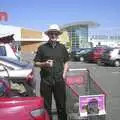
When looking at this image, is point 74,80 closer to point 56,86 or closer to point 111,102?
point 56,86

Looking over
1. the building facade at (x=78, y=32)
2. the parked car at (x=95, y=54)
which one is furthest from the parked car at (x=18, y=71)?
the building facade at (x=78, y=32)

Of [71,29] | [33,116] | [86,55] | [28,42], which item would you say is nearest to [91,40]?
[71,29]

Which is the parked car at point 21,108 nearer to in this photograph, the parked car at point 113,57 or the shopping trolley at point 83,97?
the shopping trolley at point 83,97

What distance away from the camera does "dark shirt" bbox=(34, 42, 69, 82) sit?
309 inches

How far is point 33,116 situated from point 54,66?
105 inches

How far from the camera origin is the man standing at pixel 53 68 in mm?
7832

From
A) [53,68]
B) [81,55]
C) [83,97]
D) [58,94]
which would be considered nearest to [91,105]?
[83,97]

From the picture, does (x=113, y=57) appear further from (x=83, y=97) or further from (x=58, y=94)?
(x=83, y=97)

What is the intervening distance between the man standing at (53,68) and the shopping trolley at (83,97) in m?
0.11

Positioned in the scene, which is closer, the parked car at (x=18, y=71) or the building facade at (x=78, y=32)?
the parked car at (x=18, y=71)

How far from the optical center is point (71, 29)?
10419cm

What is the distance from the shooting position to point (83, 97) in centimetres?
721

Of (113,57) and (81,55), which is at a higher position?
(113,57)

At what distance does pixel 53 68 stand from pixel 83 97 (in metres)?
0.87
